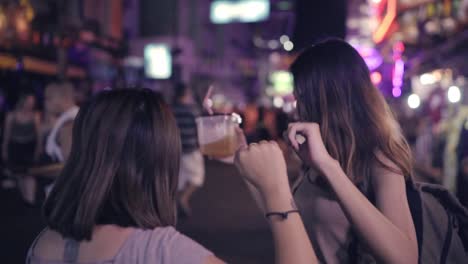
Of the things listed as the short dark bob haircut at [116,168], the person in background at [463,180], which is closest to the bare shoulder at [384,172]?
the short dark bob haircut at [116,168]

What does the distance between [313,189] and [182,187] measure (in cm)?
597

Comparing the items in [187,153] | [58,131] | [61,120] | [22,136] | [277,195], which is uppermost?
[277,195]

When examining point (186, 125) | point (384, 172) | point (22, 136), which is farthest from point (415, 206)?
point (22, 136)

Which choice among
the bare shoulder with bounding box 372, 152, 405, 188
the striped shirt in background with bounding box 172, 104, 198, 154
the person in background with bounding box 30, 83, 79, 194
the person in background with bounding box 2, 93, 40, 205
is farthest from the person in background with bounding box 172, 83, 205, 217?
the bare shoulder with bounding box 372, 152, 405, 188

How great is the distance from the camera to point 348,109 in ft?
5.54

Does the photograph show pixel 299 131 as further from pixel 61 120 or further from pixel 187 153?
pixel 187 153

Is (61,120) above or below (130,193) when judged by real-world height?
below

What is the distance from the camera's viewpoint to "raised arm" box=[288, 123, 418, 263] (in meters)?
1.39

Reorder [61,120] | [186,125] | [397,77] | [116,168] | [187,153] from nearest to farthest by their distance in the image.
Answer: [116,168], [61,120], [186,125], [187,153], [397,77]

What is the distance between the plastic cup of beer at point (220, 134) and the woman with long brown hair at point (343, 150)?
324mm

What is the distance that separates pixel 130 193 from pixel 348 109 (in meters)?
0.85

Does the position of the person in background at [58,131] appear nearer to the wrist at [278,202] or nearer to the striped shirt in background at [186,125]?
the striped shirt in background at [186,125]

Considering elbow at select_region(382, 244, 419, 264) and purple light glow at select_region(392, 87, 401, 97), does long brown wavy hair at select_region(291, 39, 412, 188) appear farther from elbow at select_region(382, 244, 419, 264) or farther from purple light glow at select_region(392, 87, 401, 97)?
purple light glow at select_region(392, 87, 401, 97)

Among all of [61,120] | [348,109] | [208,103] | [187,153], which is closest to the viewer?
[348,109]
